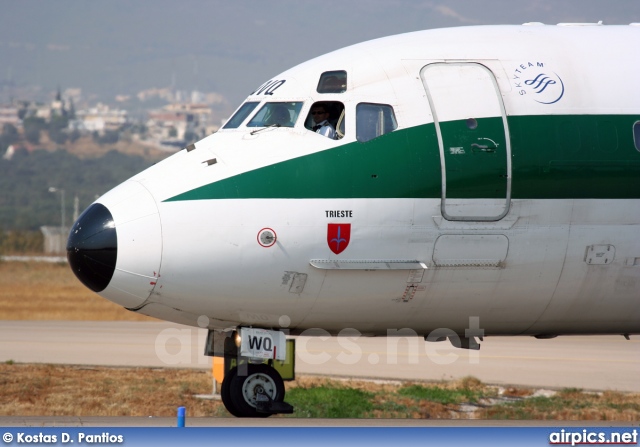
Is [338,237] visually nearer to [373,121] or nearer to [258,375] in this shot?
[373,121]

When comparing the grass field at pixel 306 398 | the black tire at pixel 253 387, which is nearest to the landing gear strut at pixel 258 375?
the black tire at pixel 253 387

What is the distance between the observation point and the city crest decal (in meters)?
13.1

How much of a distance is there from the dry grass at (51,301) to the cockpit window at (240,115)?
1123 inches

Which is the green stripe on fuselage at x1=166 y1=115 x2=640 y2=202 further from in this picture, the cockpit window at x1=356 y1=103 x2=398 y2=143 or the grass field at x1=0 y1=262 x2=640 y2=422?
the grass field at x1=0 y1=262 x2=640 y2=422

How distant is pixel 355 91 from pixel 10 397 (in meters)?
9.68

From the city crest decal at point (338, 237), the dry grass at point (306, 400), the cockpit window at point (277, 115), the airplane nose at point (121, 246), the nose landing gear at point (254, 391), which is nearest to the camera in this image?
the airplane nose at point (121, 246)

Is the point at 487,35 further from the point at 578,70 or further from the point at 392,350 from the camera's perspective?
the point at 392,350

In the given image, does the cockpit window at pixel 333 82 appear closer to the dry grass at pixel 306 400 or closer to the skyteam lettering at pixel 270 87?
the skyteam lettering at pixel 270 87

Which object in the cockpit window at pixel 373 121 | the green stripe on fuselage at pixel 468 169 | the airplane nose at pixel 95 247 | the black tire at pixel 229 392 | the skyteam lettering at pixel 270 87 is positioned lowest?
the black tire at pixel 229 392

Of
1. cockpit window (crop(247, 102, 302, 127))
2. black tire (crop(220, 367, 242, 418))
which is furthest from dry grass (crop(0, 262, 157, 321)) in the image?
cockpit window (crop(247, 102, 302, 127))

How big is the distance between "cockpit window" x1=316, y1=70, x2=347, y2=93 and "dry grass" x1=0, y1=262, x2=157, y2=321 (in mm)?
29193

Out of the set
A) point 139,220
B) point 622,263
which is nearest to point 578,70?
point 622,263

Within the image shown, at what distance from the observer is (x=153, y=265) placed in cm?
1280

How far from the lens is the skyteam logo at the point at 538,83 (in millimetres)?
13906
